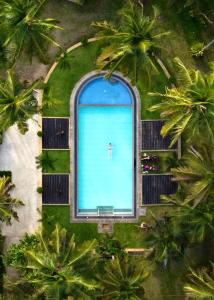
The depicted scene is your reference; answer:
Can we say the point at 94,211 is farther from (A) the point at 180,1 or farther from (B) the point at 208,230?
(A) the point at 180,1

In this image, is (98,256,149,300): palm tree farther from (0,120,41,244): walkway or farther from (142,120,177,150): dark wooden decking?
(142,120,177,150): dark wooden decking

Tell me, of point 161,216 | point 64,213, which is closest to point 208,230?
point 161,216

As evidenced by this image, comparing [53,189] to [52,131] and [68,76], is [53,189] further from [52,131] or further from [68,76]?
[68,76]

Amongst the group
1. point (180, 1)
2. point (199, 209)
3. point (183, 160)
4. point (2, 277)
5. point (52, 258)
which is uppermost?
point (180, 1)

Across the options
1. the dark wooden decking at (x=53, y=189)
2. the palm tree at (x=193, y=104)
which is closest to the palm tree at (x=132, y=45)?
the palm tree at (x=193, y=104)

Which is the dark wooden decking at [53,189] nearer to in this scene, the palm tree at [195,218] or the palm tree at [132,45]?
the palm tree at [195,218]
